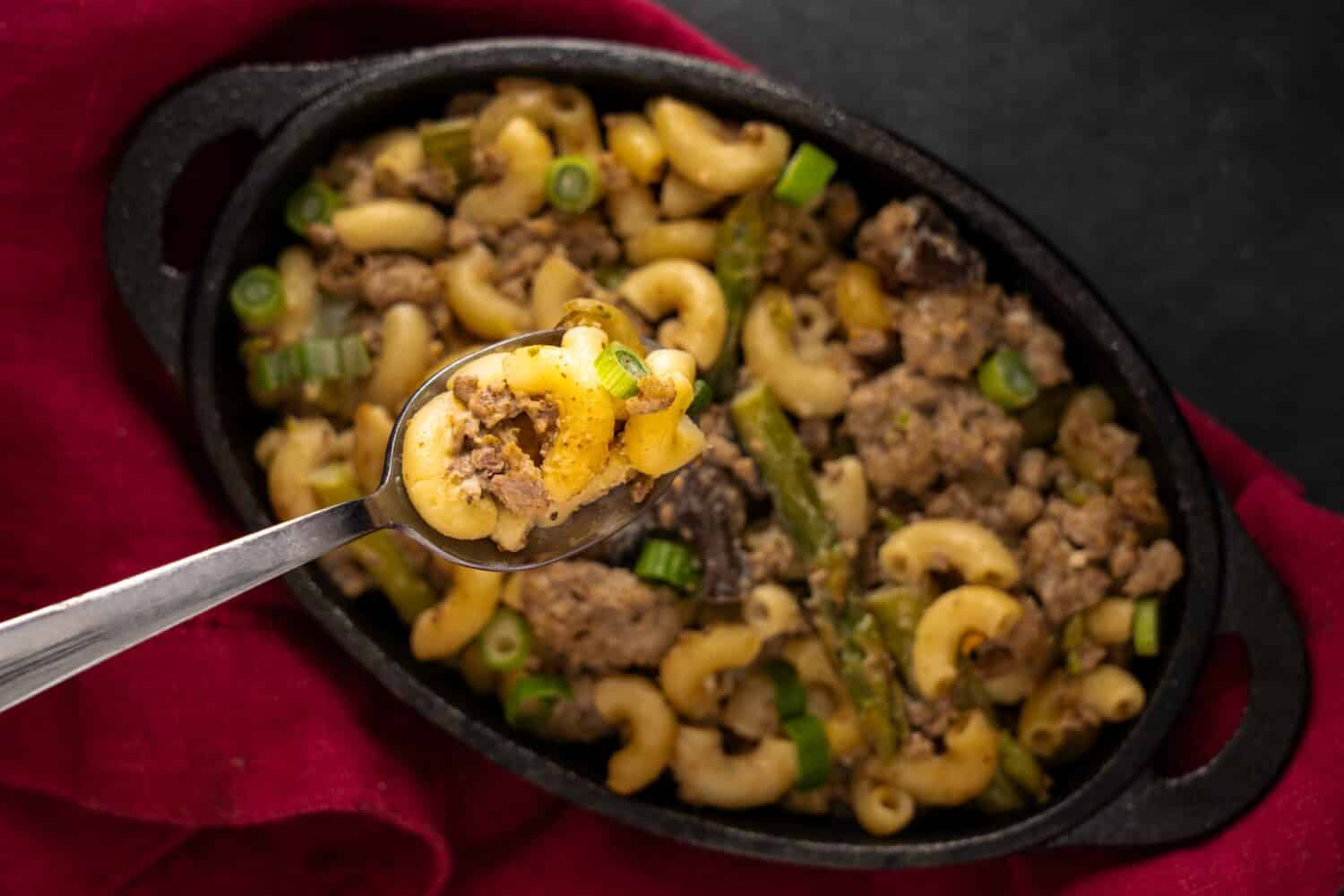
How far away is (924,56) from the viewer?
245 cm

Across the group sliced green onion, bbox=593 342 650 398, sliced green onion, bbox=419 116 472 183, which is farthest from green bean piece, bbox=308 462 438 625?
sliced green onion, bbox=593 342 650 398

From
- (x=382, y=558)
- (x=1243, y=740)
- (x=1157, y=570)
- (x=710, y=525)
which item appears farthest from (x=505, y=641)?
(x=1243, y=740)

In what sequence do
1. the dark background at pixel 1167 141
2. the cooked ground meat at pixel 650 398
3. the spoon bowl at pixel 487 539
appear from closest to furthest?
the cooked ground meat at pixel 650 398 < the spoon bowl at pixel 487 539 < the dark background at pixel 1167 141

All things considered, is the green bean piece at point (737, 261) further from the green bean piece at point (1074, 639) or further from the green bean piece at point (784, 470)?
the green bean piece at point (1074, 639)

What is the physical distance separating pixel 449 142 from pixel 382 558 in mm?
650

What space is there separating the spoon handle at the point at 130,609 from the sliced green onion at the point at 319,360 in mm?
614

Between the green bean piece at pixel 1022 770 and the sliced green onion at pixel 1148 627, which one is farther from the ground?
the sliced green onion at pixel 1148 627

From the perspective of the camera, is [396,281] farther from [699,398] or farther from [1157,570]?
[1157,570]

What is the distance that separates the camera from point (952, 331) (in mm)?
1962

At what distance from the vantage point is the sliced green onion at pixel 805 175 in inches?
76.9

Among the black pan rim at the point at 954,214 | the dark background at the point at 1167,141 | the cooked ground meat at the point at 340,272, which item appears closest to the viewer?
the black pan rim at the point at 954,214

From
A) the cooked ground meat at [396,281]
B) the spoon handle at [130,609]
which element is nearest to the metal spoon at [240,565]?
the spoon handle at [130,609]

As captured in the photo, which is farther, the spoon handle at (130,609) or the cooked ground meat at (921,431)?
the cooked ground meat at (921,431)

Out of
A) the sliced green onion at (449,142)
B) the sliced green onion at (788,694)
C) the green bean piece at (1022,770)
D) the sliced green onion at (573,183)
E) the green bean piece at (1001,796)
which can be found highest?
the sliced green onion at (449,142)
